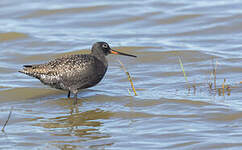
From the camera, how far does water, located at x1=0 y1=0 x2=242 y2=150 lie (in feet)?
27.4

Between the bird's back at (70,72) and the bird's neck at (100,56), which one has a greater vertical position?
the bird's neck at (100,56)

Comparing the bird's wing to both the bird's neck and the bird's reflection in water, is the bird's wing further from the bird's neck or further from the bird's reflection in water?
the bird's reflection in water

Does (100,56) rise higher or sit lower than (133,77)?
higher

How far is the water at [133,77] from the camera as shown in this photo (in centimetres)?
835

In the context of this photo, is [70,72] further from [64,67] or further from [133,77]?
[133,77]

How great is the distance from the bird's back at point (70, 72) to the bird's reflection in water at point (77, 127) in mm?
→ 464

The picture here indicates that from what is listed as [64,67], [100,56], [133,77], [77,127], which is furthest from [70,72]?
[133,77]

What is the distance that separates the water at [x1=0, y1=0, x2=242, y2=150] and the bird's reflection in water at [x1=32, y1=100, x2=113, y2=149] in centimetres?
2

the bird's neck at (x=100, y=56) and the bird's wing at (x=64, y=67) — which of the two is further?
the bird's neck at (x=100, y=56)

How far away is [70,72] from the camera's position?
10.3 metres

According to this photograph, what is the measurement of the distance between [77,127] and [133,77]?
340 cm

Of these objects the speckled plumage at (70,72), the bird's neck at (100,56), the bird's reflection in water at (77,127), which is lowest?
the bird's reflection in water at (77,127)

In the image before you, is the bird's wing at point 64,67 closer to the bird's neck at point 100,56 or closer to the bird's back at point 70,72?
the bird's back at point 70,72

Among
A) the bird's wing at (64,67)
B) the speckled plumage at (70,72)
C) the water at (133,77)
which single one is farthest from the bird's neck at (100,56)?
the water at (133,77)
